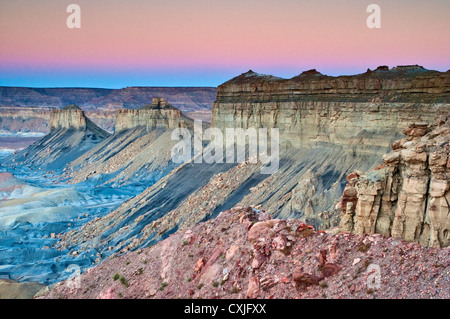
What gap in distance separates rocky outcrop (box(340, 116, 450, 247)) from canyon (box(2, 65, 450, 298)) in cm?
3

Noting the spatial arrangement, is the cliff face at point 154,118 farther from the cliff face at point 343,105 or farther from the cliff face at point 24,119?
the cliff face at point 24,119

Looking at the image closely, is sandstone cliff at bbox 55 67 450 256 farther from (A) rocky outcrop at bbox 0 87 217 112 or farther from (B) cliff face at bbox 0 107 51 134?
(A) rocky outcrop at bbox 0 87 217 112

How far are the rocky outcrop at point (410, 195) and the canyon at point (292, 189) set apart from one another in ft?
0.10

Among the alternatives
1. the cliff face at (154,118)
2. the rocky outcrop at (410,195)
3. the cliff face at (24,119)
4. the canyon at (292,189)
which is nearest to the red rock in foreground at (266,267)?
the canyon at (292,189)

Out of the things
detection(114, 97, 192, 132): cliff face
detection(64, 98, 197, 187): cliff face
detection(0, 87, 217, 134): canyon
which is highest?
detection(0, 87, 217, 134): canyon

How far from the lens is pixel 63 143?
3378 inches

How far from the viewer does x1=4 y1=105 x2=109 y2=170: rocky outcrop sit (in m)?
80.4

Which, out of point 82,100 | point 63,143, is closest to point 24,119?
point 82,100

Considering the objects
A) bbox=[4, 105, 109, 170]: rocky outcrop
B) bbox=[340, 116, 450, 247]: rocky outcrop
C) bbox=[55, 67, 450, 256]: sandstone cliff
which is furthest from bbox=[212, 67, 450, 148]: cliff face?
bbox=[4, 105, 109, 170]: rocky outcrop

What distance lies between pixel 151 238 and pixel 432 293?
71.5 ft

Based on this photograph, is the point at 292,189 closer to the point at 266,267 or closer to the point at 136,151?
the point at 266,267

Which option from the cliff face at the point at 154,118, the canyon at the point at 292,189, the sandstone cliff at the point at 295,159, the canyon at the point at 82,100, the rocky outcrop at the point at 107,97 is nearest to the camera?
the canyon at the point at 292,189

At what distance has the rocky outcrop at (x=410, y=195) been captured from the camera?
12141 millimetres

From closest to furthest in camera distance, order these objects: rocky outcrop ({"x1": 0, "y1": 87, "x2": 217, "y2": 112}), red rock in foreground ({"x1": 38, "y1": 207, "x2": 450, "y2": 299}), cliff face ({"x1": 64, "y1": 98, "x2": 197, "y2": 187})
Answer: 1. red rock in foreground ({"x1": 38, "y1": 207, "x2": 450, "y2": 299})
2. cliff face ({"x1": 64, "y1": 98, "x2": 197, "y2": 187})
3. rocky outcrop ({"x1": 0, "y1": 87, "x2": 217, "y2": 112})
